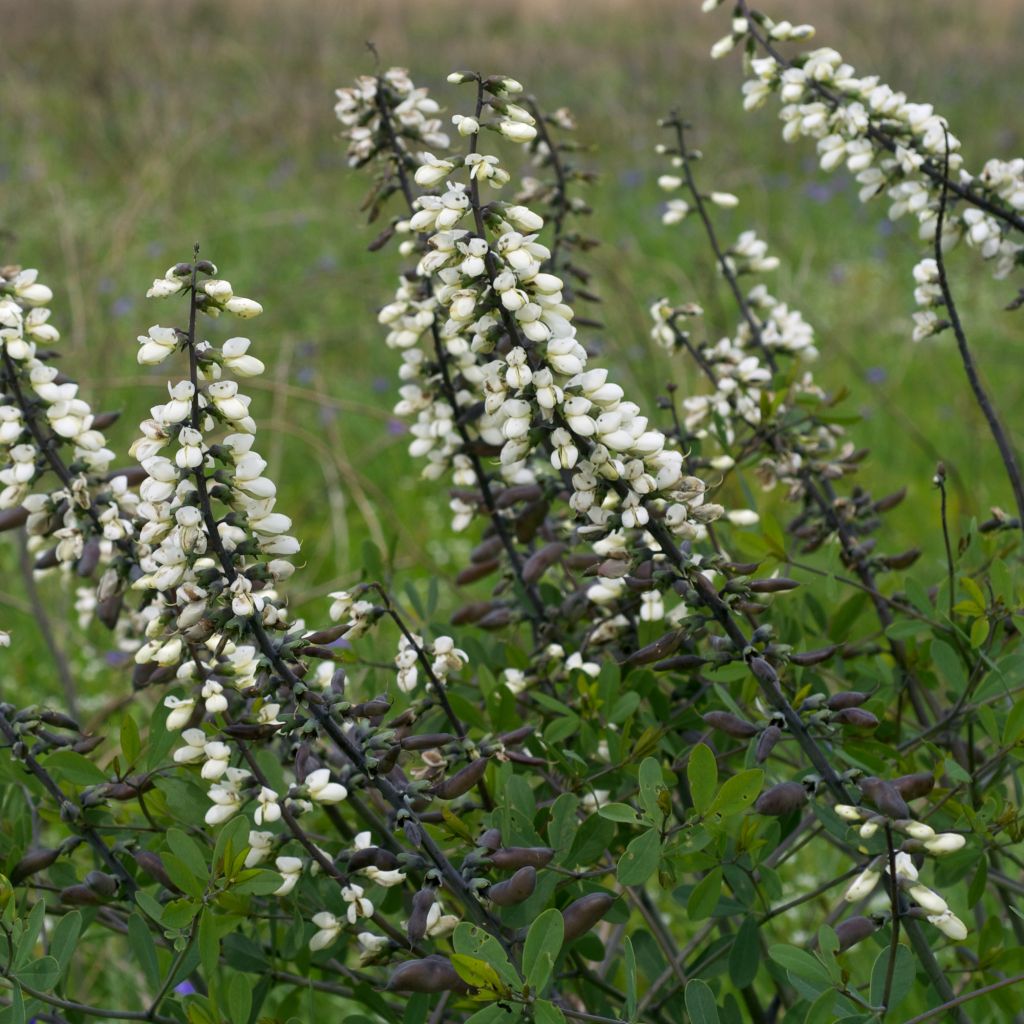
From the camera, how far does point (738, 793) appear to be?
131 centimetres

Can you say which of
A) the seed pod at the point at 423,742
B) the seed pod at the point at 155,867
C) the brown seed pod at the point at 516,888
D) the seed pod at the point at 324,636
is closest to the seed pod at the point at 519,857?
the brown seed pod at the point at 516,888

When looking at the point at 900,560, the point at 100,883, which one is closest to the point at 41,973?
the point at 100,883

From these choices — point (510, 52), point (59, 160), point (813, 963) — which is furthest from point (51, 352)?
point (510, 52)

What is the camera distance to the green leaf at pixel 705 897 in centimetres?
138

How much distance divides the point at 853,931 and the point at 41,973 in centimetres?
82

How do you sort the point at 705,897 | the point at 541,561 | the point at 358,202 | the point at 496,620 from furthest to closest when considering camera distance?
the point at 358,202 < the point at 496,620 < the point at 541,561 < the point at 705,897

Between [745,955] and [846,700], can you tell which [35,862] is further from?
[846,700]

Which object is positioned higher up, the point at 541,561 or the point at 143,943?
the point at 541,561

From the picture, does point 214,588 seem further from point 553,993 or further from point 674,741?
point 674,741

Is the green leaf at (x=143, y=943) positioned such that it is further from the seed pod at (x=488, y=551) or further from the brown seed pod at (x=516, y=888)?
the seed pod at (x=488, y=551)

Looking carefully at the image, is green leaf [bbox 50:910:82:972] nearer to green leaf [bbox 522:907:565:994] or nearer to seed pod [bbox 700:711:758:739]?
green leaf [bbox 522:907:565:994]

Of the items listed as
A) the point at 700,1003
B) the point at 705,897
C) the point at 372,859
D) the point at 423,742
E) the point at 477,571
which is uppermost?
the point at 477,571

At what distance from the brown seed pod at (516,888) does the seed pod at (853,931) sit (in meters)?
0.33

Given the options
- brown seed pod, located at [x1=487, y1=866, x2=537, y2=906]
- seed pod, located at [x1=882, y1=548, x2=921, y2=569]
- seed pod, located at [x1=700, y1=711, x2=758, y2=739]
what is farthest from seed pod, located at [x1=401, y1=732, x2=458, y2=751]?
seed pod, located at [x1=882, y1=548, x2=921, y2=569]
